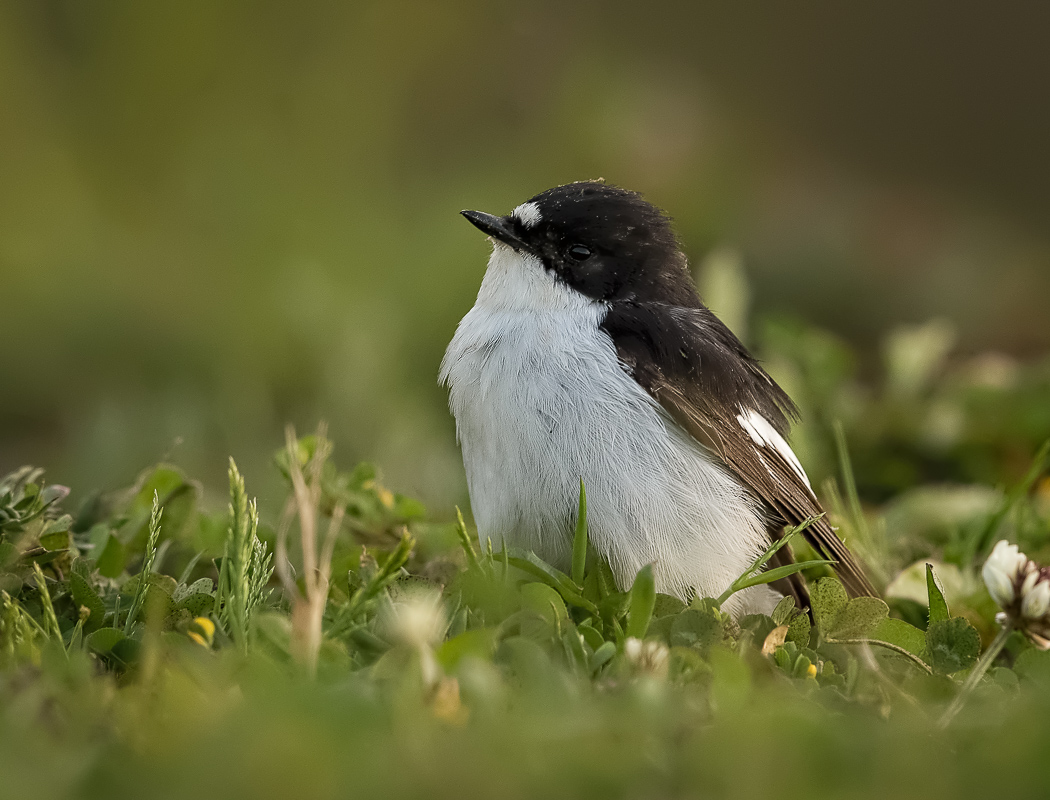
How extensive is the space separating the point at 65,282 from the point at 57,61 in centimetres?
218

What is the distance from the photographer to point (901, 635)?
274 cm

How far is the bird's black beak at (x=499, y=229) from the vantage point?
4.07 m

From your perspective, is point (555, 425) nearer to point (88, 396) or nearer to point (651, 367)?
point (651, 367)

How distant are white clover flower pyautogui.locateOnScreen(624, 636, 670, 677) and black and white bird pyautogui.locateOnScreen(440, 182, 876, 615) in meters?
0.89

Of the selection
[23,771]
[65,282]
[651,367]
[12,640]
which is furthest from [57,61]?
[23,771]

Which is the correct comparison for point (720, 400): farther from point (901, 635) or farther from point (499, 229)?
point (901, 635)

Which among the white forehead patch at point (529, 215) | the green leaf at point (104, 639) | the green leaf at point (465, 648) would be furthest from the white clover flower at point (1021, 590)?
the white forehead patch at point (529, 215)

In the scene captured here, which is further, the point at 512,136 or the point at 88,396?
the point at 512,136

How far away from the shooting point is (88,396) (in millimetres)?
7340

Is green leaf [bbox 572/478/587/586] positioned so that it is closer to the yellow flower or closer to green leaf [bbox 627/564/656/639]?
green leaf [bbox 627/564/656/639]

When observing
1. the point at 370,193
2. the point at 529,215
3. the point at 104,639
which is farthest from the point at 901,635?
the point at 370,193

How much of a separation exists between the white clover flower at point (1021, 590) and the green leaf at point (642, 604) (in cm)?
83

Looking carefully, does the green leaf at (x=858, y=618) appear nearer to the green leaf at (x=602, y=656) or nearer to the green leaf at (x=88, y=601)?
the green leaf at (x=602, y=656)

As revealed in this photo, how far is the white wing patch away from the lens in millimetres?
3848
